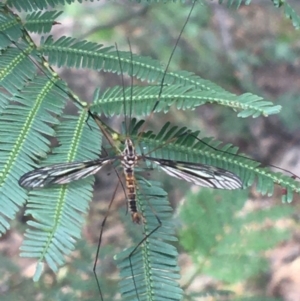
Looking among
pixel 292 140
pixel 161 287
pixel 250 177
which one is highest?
pixel 292 140

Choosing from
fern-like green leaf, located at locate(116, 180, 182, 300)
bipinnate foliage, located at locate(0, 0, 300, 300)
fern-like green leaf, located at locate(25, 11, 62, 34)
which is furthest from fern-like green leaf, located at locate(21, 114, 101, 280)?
fern-like green leaf, located at locate(25, 11, 62, 34)

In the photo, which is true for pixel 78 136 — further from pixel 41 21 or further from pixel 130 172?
pixel 41 21

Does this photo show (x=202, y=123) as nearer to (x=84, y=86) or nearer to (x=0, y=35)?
(x=84, y=86)

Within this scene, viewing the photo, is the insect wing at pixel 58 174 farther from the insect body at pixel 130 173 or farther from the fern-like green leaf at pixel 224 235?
the fern-like green leaf at pixel 224 235

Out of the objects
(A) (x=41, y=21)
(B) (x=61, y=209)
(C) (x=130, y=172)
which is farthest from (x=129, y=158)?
(A) (x=41, y=21)

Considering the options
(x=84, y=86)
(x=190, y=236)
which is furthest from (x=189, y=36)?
(x=190, y=236)
